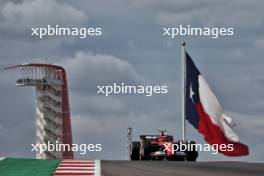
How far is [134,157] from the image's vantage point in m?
40.2

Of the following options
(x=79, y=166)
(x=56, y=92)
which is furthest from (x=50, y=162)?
(x=56, y=92)

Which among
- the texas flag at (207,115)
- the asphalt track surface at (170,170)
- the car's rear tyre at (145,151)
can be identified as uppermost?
the texas flag at (207,115)

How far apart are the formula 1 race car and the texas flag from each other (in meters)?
1.47

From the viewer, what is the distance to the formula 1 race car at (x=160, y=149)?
39094 millimetres

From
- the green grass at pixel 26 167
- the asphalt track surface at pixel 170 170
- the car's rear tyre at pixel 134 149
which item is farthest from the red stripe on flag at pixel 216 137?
the green grass at pixel 26 167

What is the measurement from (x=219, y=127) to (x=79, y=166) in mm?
9944

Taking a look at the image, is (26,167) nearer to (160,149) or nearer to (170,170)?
(170,170)

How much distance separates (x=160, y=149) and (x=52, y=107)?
3427 inches

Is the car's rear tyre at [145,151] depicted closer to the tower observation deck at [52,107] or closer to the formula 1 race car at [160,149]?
the formula 1 race car at [160,149]

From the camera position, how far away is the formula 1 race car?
1539 inches

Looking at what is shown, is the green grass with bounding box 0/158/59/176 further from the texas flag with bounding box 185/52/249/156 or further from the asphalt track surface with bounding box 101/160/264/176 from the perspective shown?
the texas flag with bounding box 185/52/249/156

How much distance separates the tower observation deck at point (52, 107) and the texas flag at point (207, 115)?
81.6m

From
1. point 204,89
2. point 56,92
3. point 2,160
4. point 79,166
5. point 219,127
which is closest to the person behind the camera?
point 79,166

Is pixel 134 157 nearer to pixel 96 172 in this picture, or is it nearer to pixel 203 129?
pixel 203 129
